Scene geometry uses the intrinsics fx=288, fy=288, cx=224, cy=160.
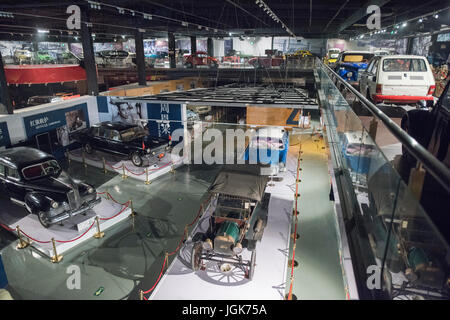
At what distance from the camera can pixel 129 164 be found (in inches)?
568

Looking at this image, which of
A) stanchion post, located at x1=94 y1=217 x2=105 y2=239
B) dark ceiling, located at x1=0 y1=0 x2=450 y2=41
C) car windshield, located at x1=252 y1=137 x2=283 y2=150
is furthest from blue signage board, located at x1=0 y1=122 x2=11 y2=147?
car windshield, located at x1=252 y1=137 x2=283 y2=150

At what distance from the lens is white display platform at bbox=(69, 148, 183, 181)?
524 inches

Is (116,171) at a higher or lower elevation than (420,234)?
lower

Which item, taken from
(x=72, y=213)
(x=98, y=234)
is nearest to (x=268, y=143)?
(x=98, y=234)

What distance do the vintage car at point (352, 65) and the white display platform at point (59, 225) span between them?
1175 cm

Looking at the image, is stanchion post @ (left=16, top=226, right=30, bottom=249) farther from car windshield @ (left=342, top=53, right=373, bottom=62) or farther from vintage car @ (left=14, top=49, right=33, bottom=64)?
vintage car @ (left=14, top=49, right=33, bottom=64)

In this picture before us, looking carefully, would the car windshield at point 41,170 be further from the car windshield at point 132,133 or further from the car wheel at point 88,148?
the car wheel at point 88,148

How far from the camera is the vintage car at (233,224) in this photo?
702cm

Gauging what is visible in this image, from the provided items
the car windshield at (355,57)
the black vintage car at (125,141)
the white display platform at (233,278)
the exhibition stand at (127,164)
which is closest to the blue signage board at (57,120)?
the black vintage car at (125,141)

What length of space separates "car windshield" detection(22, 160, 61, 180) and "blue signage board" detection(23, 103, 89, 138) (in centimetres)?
482

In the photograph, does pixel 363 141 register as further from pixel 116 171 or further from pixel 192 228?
pixel 116 171

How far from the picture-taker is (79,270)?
24.4 ft
